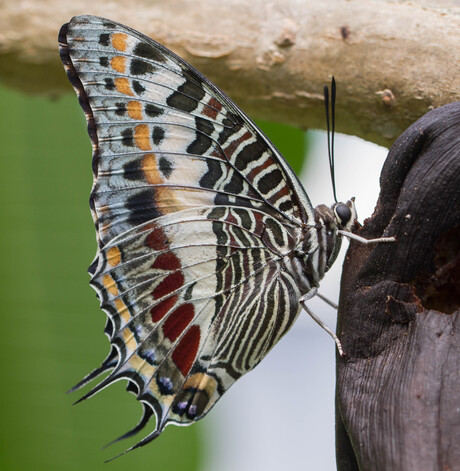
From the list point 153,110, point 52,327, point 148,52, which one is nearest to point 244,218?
point 153,110

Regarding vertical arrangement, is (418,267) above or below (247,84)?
below

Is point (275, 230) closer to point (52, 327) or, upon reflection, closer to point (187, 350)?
point (187, 350)

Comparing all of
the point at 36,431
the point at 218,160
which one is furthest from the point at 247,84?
the point at 36,431

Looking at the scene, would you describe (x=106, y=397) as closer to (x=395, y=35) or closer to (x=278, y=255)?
(x=278, y=255)

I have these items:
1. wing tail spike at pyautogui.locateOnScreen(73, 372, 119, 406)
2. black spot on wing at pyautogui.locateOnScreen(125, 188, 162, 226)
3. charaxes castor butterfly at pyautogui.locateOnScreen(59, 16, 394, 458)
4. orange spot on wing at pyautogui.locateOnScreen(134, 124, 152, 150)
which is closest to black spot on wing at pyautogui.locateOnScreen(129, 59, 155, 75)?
charaxes castor butterfly at pyautogui.locateOnScreen(59, 16, 394, 458)

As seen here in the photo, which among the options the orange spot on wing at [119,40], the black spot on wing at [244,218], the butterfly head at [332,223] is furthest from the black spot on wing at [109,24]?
the butterfly head at [332,223]

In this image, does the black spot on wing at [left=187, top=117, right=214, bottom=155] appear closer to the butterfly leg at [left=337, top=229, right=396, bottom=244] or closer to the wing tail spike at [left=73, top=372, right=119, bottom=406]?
the butterfly leg at [left=337, top=229, right=396, bottom=244]

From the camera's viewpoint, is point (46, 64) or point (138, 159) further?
point (46, 64)
